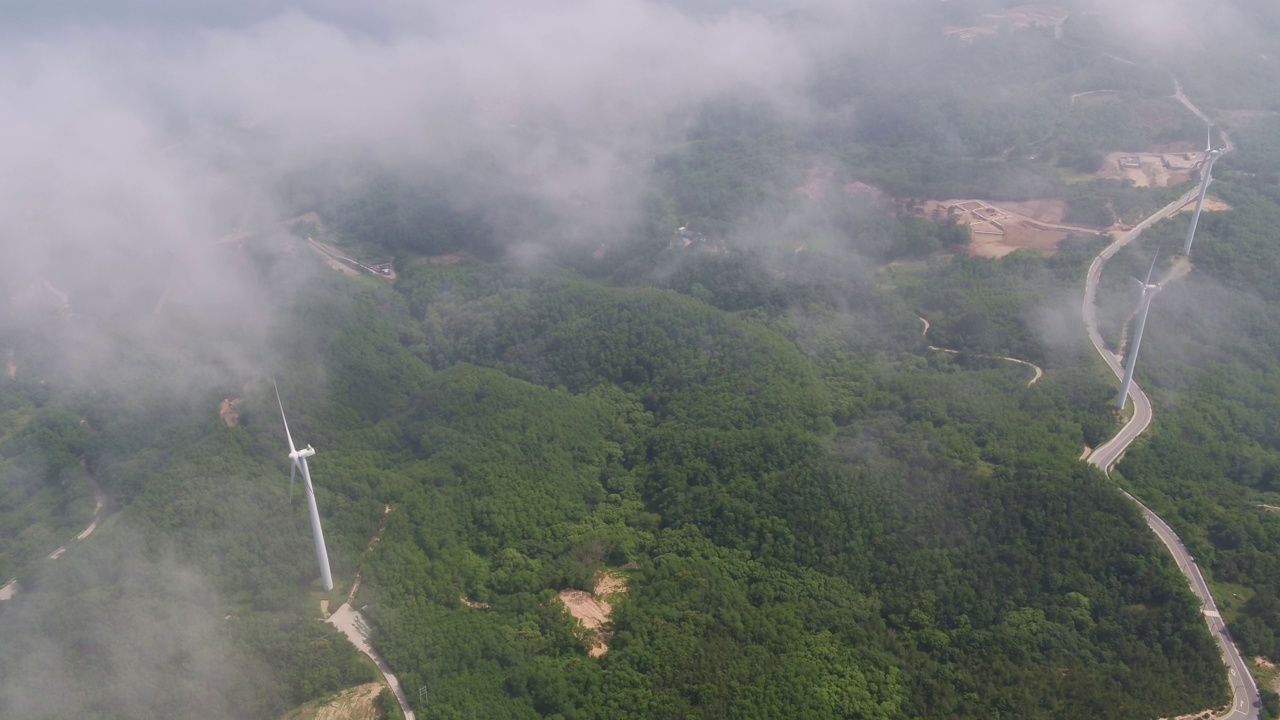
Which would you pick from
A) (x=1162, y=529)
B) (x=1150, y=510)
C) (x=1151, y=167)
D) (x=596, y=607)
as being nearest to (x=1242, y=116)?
(x=1151, y=167)

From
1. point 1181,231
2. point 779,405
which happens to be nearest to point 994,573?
point 779,405

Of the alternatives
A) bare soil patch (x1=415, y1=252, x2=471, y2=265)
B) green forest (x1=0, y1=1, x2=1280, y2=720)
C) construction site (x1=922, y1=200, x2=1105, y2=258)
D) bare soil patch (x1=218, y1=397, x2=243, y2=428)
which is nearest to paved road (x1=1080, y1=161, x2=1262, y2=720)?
green forest (x1=0, y1=1, x2=1280, y2=720)

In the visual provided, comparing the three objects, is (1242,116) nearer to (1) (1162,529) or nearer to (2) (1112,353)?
(2) (1112,353)

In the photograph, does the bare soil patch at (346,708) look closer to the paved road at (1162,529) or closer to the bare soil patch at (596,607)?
the bare soil patch at (596,607)

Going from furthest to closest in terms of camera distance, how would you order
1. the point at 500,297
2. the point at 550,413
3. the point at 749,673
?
the point at 500,297, the point at 550,413, the point at 749,673

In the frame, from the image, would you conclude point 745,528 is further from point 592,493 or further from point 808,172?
point 808,172

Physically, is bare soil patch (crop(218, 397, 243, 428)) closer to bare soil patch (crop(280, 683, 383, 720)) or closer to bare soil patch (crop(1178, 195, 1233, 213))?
bare soil patch (crop(280, 683, 383, 720))
